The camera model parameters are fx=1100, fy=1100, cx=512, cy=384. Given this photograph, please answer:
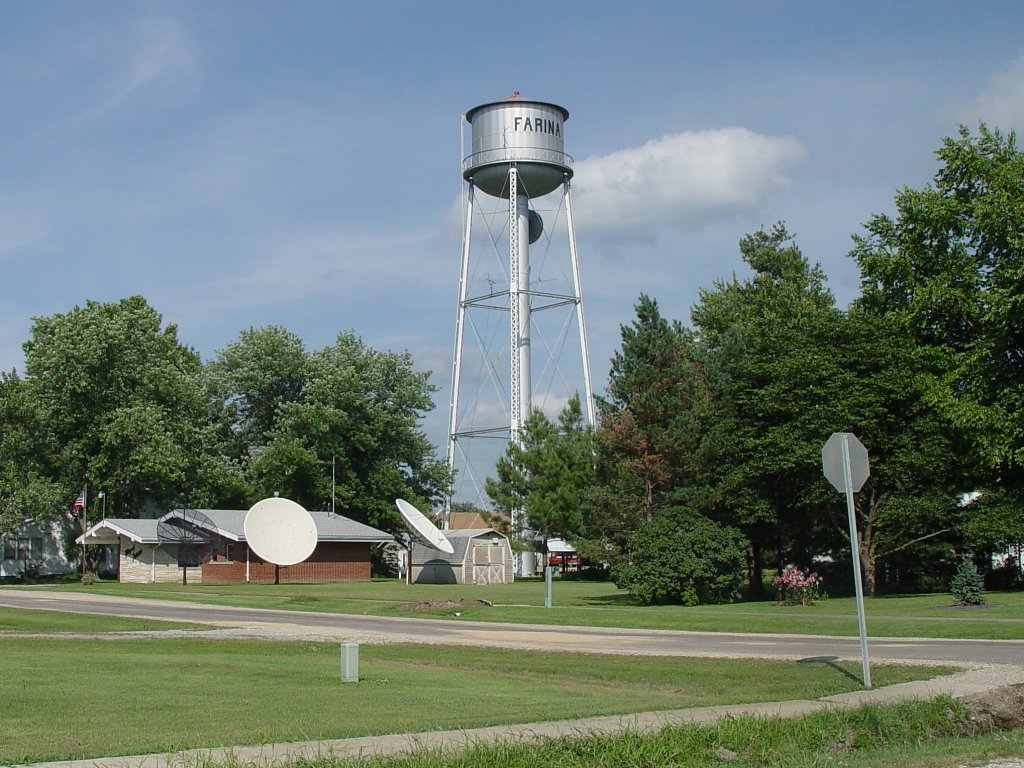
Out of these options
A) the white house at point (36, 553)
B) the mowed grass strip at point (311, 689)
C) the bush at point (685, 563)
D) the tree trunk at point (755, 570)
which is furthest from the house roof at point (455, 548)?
the mowed grass strip at point (311, 689)

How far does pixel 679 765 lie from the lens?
8.97 metres

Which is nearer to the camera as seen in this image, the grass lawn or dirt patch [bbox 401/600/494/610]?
the grass lawn

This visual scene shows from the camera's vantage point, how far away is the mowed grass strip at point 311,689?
10859mm

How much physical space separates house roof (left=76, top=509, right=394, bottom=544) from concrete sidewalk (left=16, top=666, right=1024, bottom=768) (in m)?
50.0

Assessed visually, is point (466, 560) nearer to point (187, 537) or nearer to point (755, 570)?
point (187, 537)

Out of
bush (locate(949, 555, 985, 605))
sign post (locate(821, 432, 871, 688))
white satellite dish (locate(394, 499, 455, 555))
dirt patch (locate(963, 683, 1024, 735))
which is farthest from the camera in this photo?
white satellite dish (locate(394, 499, 455, 555))

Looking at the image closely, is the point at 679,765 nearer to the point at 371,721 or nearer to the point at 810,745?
the point at 810,745

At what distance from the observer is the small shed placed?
5966 cm

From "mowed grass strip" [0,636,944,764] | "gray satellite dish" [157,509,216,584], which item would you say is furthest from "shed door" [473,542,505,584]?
"mowed grass strip" [0,636,944,764]

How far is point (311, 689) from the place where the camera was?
Result: 14.9 meters

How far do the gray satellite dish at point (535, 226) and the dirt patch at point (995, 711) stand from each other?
55.2m

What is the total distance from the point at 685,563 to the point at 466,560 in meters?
27.1

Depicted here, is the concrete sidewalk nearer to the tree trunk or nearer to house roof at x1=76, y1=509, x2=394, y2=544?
the tree trunk

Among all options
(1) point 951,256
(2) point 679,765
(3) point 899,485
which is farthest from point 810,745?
(1) point 951,256
